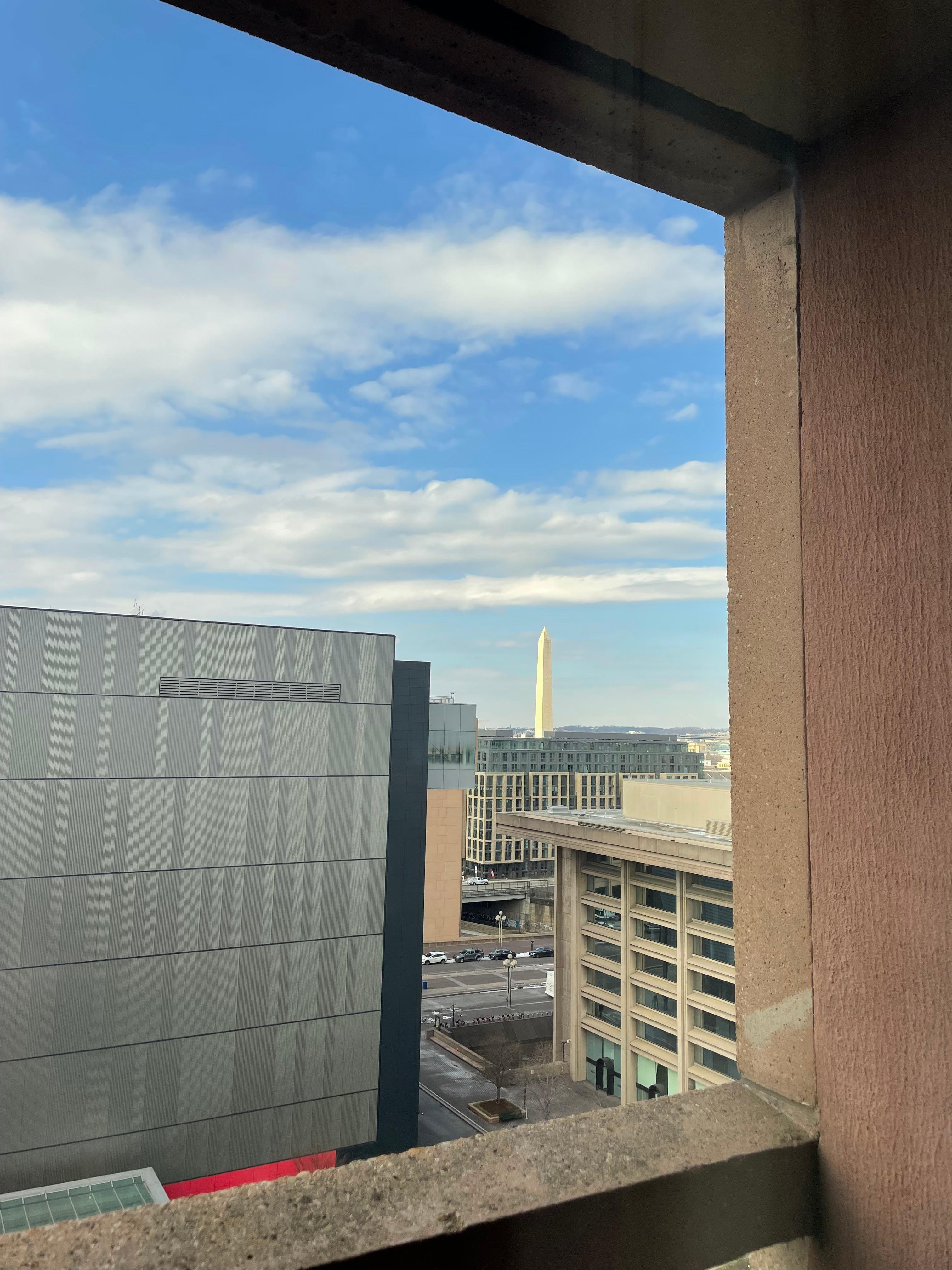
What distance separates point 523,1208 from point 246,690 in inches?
415

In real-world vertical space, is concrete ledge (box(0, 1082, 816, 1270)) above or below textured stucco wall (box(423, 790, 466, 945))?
above

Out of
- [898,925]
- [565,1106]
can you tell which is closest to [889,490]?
[898,925]

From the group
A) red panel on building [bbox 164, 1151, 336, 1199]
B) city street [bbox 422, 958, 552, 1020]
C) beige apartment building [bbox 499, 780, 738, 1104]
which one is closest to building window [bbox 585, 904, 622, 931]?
beige apartment building [bbox 499, 780, 738, 1104]

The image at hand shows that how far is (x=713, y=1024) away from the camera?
17.3m

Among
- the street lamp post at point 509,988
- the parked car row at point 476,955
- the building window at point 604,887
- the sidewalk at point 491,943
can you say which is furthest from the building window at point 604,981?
the sidewalk at point 491,943

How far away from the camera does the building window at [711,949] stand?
17.2 meters

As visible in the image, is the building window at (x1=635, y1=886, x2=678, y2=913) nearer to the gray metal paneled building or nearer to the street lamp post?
the street lamp post

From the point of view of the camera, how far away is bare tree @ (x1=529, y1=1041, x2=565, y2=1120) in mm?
19172

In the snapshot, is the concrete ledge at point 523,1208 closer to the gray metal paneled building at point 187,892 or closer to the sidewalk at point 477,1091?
the gray metal paneled building at point 187,892

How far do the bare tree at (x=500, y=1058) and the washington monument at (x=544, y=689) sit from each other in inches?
1210

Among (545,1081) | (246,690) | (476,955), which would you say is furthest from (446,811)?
(246,690)

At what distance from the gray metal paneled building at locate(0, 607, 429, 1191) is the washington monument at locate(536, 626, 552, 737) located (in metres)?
43.0

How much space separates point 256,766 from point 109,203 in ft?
28.5

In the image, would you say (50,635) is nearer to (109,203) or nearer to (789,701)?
(109,203)
